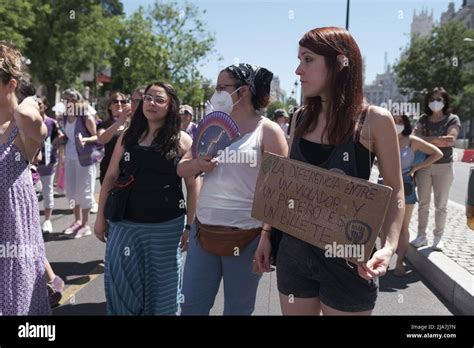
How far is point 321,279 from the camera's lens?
2.18 m

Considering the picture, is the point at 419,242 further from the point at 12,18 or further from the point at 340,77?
the point at 12,18

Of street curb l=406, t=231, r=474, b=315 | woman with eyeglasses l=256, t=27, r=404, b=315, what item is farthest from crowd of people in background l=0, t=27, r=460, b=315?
street curb l=406, t=231, r=474, b=315

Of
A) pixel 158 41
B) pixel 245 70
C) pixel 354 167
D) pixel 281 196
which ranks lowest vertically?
pixel 281 196

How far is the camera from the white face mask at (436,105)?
6051mm

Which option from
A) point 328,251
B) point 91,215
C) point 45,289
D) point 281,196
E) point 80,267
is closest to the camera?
point 328,251

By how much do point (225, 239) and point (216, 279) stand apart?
29cm

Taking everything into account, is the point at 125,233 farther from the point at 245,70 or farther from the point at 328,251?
the point at 328,251

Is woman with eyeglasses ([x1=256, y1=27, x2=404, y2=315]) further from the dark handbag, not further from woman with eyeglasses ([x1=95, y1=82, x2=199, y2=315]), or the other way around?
the dark handbag

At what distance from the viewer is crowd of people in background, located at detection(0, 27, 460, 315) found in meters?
2.15

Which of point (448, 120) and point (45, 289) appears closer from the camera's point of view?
point (45, 289)

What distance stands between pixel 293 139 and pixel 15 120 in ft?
4.70

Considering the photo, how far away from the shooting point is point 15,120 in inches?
102
